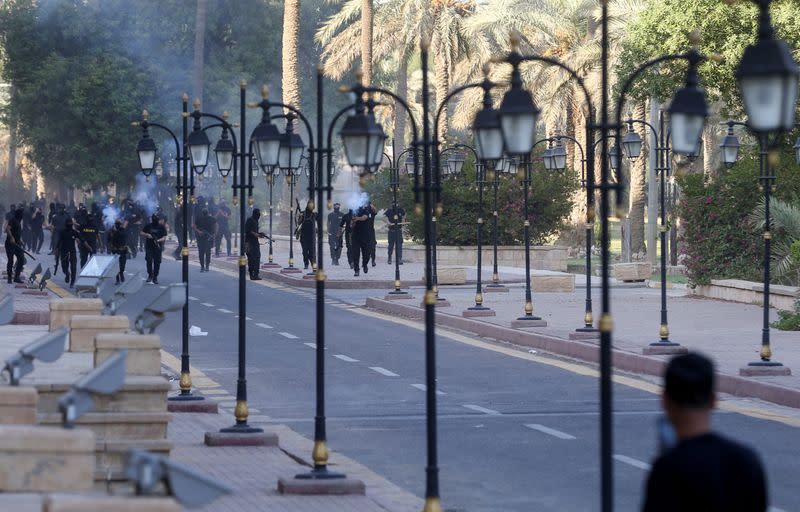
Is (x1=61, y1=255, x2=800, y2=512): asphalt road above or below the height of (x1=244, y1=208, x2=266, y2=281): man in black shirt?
below

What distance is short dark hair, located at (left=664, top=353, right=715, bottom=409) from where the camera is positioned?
18.0 feet

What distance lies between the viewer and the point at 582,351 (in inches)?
965

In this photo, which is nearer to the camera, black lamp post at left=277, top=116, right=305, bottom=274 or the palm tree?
black lamp post at left=277, top=116, right=305, bottom=274

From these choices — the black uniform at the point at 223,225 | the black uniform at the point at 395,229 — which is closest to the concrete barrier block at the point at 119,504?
the black uniform at the point at 395,229

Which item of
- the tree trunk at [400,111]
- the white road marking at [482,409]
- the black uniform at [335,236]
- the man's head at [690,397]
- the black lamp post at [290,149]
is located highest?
the tree trunk at [400,111]

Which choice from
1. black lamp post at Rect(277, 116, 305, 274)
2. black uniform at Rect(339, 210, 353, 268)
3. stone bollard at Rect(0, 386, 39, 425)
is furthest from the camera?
black uniform at Rect(339, 210, 353, 268)

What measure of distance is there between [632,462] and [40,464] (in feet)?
23.2

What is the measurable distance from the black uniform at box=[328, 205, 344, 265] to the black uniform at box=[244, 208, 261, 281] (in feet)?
18.1

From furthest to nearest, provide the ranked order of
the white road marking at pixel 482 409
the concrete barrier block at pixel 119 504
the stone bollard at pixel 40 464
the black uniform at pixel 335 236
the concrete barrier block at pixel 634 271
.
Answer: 1. the black uniform at pixel 335 236
2. the concrete barrier block at pixel 634 271
3. the white road marking at pixel 482 409
4. the stone bollard at pixel 40 464
5. the concrete barrier block at pixel 119 504

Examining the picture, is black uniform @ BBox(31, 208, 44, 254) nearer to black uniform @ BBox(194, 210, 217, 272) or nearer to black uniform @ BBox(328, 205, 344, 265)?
black uniform @ BBox(328, 205, 344, 265)

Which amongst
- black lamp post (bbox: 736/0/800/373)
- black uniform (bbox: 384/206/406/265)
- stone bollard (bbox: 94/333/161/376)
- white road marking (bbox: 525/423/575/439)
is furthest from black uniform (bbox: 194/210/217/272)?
black lamp post (bbox: 736/0/800/373)

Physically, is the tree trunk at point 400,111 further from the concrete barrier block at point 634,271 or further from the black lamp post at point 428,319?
the black lamp post at point 428,319

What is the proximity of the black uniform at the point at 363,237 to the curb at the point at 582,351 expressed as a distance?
27.7 feet

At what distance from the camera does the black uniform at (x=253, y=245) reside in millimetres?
41031
